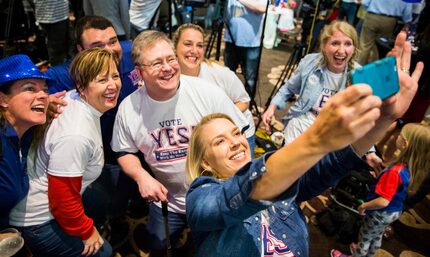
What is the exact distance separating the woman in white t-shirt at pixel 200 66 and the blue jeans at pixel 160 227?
26.1 inches

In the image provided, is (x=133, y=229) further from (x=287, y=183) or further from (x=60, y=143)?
(x=287, y=183)

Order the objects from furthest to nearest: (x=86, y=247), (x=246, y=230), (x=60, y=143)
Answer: (x=86, y=247), (x=60, y=143), (x=246, y=230)

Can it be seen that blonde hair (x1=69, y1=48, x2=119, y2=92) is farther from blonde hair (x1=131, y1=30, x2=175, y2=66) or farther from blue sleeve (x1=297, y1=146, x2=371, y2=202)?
blue sleeve (x1=297, y1=146, x2=371, y2=202)

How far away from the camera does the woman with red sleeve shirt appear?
1.45 meters

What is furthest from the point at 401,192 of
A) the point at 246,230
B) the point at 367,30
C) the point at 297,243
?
the point at 367,30

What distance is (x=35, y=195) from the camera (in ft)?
5.01

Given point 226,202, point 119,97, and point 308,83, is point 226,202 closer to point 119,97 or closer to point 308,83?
point 119,97

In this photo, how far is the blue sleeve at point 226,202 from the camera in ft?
2.55

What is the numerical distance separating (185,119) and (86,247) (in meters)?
0.83

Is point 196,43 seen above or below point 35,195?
above

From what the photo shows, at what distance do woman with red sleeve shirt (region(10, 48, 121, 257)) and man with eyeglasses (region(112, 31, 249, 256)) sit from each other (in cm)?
15

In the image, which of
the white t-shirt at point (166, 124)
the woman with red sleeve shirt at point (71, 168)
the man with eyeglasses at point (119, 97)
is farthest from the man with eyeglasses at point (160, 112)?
the man with eyeglasses at point (119, 97)

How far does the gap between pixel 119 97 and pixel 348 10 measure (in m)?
5.63

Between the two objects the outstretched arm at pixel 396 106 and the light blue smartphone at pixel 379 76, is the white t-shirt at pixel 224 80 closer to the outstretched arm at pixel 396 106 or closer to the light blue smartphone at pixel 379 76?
the outstretched arm at pixel 396 106
